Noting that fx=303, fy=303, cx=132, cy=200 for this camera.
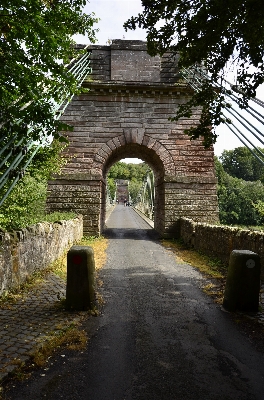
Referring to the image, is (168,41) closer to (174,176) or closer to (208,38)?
(208,38)

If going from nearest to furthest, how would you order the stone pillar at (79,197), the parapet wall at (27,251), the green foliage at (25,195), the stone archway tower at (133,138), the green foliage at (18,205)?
the parapet wall at (27,251), the green foliage at (25,195), the green foliage at (18,205), the stone pillar at (79,197), the stone archway tower at (133,138)

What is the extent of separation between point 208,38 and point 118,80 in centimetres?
1107

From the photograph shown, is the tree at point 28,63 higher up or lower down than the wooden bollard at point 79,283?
higher up

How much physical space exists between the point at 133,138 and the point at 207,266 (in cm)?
766

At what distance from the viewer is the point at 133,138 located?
1373 cm

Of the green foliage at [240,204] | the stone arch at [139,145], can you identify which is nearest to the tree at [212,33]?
the stone arch at [139,145]

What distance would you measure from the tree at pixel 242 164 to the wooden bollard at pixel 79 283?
240ft

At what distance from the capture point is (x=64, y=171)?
13.3 metres

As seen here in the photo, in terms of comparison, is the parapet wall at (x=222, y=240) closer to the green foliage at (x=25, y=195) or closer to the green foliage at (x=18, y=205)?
the green foliage at (x=25, y=195)

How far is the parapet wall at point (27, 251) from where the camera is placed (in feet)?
16.0

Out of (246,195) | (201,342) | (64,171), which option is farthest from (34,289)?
(246,195)

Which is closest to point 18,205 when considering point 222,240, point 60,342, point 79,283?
point 79,283

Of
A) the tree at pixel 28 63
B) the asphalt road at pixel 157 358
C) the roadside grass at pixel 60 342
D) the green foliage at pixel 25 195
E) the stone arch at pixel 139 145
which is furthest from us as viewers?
the stone arch at pixel 139 145

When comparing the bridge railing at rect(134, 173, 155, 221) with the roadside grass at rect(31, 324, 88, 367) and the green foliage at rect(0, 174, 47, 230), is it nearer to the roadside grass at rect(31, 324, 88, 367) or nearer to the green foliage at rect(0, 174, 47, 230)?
the green foliage at rect(0, 174, 47, 230)
